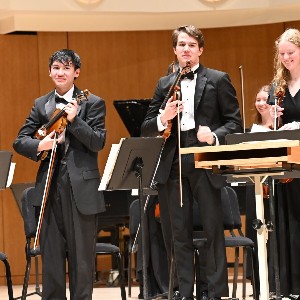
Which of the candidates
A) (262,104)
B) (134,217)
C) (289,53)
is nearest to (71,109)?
(289,53)

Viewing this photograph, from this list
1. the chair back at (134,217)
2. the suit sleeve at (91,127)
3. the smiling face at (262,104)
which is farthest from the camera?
the chair back at (134,217)

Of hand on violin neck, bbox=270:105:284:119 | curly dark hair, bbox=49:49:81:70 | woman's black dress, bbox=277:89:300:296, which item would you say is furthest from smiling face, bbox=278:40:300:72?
curly dark hair, bbox=49:49:81:70

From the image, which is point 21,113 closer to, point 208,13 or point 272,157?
point 208,13

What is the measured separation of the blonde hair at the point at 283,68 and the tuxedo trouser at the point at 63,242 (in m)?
1.39

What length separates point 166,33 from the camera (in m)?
9.38

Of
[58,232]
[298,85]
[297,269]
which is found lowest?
[297,269]

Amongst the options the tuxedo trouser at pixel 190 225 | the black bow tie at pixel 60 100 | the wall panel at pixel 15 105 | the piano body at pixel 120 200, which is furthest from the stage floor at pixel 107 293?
the black bow tie at pixel 60 100

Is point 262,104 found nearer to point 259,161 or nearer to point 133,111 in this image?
point 133,111

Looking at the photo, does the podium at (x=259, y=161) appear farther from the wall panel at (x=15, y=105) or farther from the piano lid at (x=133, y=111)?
the wall panel at (x=15, y=105)

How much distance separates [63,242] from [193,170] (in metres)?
0.89

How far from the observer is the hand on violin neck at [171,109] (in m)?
4.58

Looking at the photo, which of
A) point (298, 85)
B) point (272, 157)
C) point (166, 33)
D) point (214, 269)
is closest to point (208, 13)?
point (166, 33)

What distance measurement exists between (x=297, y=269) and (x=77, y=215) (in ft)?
4.59

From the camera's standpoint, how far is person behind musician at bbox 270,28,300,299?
15.7ft
